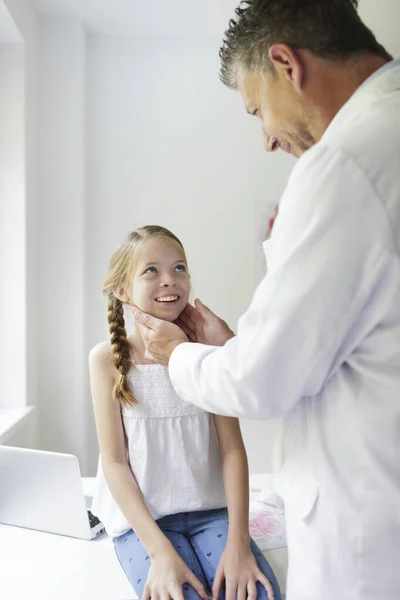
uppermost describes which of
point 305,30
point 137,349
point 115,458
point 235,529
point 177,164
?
point 177,164

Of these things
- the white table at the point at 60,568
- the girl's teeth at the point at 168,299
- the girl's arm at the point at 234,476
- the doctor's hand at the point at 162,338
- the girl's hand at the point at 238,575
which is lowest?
the white table at the point at 60,568

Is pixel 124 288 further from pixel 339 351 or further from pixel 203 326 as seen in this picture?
pixel 339 351

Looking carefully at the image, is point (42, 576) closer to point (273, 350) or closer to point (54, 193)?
point (273, 350)

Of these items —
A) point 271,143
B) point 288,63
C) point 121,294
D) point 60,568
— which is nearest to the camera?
point 288,63

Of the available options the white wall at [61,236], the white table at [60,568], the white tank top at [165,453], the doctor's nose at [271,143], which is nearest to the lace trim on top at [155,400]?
the white tank top at [165,453]

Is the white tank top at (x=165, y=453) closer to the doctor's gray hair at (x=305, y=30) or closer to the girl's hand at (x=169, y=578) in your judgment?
the girl's hand at (x=169, y=578)

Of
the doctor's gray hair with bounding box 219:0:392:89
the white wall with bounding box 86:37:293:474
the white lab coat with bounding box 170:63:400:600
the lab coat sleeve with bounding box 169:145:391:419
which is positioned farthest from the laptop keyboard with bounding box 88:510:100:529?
the white wall with bounding box 86:37:293:474

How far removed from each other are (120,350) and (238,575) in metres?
0.57

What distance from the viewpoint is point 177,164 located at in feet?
10.4

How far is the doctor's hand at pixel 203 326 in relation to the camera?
4.60ft

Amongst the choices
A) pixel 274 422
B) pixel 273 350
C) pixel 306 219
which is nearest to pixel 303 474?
pixel 273 350

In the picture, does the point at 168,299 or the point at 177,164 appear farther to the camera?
the point at 177,164

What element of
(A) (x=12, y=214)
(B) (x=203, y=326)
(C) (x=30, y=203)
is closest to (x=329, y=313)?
(B) (x=203, y=326)

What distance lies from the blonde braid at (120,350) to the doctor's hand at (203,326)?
15cm
